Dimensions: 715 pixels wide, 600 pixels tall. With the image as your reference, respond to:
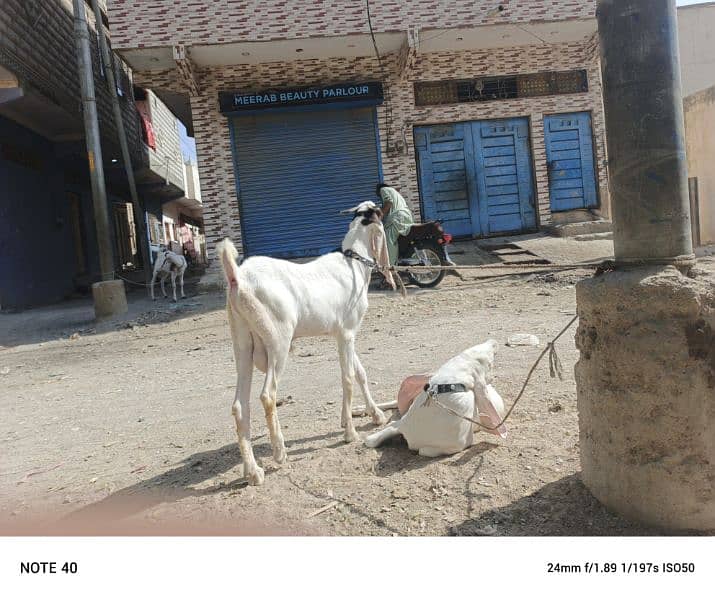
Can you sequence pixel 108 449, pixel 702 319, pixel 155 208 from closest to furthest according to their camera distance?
pixel 702 319
pixel 108 449
pixel 155 208

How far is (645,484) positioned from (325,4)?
10.7 metres

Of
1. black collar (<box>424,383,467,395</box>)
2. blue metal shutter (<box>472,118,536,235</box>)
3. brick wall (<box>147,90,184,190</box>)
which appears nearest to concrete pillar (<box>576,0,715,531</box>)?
black collar (<box>424,383,467,395</box>)

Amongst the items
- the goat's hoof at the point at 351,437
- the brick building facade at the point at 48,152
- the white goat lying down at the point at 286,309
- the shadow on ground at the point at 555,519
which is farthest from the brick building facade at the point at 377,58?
the shadow on ground at the point at 555,519

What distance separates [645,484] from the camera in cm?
252

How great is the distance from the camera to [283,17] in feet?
36.1

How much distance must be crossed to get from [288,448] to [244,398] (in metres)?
0.67

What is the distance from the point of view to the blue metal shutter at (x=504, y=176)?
43.3 feet

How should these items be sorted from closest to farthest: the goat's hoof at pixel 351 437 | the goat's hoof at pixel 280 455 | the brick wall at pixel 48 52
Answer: the goat's hoof at pixel 280 455
the goat's hoof at pixel 351 437
the brick wall at pixel 48 52

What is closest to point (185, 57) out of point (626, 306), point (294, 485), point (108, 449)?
point (108, 449)

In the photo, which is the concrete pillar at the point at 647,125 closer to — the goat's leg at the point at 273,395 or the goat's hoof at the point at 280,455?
the goat's leg at the point at 273,395

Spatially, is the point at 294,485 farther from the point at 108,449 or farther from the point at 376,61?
the point at 376,61

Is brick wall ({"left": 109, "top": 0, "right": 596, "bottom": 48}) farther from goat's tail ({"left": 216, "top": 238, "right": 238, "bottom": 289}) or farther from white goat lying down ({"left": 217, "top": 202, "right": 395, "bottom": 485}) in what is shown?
goat's tail ({"left": 216, "top": 238, "right": 238, "bottom": 289})

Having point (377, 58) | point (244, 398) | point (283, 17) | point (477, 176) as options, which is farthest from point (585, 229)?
point (244, 398)

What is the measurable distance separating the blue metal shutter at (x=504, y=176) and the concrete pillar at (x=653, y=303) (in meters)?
11.0
